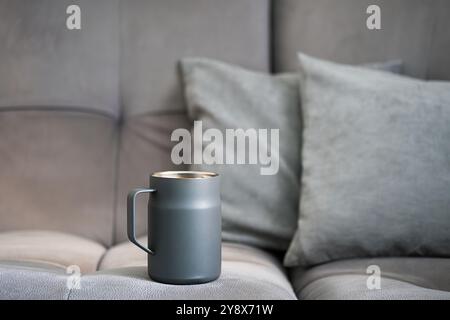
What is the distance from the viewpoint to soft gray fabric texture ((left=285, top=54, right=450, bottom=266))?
113 centimetres

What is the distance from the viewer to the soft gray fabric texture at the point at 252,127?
126 cm

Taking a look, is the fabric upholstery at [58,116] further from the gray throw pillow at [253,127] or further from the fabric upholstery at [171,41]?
the gray throw pillow at [253,127]

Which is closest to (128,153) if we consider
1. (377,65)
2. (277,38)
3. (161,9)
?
(161,9)

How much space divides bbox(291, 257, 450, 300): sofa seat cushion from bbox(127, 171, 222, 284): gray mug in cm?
23

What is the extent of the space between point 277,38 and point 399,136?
485 millimetres

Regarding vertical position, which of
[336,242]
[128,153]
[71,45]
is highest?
[71,45]

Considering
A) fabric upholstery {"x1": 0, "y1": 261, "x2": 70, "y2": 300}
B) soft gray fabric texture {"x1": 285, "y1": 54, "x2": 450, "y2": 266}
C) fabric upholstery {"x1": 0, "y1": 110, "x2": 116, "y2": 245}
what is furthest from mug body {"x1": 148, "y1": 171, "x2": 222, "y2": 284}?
fabric upholstery {"x1": 0, "y1": 110, "x2": 116, "y2": 245}

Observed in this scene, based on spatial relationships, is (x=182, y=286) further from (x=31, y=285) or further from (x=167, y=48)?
(x=167, y=48)

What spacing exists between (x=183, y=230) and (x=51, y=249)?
44cm

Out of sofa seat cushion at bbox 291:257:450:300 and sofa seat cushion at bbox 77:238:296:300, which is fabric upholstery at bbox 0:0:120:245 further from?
sofa seat cushion at bbox 291:257:450:300

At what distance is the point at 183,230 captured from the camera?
0.81m

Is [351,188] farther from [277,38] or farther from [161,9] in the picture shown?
[161,9]

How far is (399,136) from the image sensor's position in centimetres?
116
